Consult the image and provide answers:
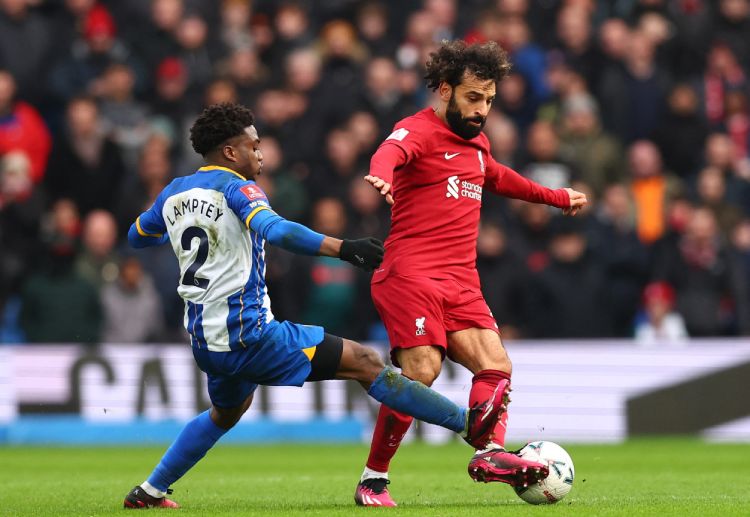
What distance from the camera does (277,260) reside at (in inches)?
572

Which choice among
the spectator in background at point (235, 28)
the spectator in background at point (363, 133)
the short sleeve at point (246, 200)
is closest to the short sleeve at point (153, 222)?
the short sleeve at point (246, 200)

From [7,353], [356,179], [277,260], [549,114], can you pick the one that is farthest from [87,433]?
[549,114]

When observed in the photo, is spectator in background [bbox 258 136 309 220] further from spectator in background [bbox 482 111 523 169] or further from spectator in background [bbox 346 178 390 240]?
spectator in background [bbox 482 111 523 169]

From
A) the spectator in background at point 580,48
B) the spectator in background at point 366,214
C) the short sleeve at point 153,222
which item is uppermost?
the spectator in background at point 580,48

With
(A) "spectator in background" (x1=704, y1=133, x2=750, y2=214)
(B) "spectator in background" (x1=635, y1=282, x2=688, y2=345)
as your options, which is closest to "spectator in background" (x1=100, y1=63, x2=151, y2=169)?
(B) "spectator in background" (x1=635, y1=282, x2=688, y2=345)

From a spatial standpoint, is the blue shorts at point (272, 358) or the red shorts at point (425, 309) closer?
the blue shorts at point (272, 358)

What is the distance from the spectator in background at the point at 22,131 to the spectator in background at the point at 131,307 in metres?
1.47

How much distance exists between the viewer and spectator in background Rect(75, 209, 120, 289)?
14.5m

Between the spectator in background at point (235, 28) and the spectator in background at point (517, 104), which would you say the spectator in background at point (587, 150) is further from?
the spectator in background at point (235, 28)

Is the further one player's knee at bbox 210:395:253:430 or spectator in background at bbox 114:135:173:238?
spectator in background at bbox 114:135:173:238

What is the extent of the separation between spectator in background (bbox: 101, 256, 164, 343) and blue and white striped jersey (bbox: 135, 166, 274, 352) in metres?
7.05

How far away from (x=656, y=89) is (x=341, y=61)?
379 centimetres

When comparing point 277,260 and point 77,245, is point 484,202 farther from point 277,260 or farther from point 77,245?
point 77,245

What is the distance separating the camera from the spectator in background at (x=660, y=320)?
15203 millimetres
